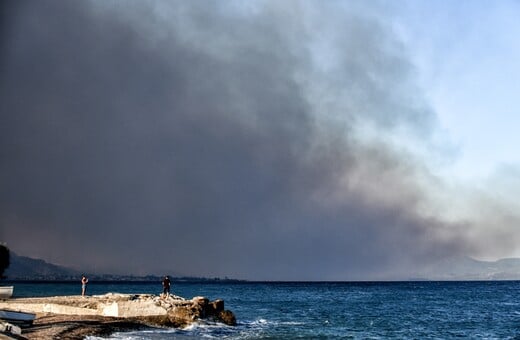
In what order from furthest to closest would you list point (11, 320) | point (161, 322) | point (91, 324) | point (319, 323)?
point (319, 323), point (161, 322), point (91, 324), point (11, 320)

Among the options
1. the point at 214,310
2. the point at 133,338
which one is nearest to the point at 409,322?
the point at 214,310

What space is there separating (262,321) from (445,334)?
17.2 meters

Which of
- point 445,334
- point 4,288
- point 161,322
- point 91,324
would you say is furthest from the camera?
point 4,288

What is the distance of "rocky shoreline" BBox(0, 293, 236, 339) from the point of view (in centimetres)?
3353

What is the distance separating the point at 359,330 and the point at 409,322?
444 inches

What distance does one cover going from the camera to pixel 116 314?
1581 inches

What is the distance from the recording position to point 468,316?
2470 inches

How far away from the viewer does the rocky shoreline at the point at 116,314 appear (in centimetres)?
3353

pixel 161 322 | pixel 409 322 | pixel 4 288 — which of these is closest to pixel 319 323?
pixel 409 322

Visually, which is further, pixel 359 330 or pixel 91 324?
pixel 359 330

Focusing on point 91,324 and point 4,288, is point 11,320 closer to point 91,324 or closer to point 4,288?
point 91,324

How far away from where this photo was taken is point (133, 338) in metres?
31.8

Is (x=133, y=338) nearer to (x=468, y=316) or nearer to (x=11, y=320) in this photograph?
(x=11, y=320)

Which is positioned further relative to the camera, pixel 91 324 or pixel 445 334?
pixel 445 334
